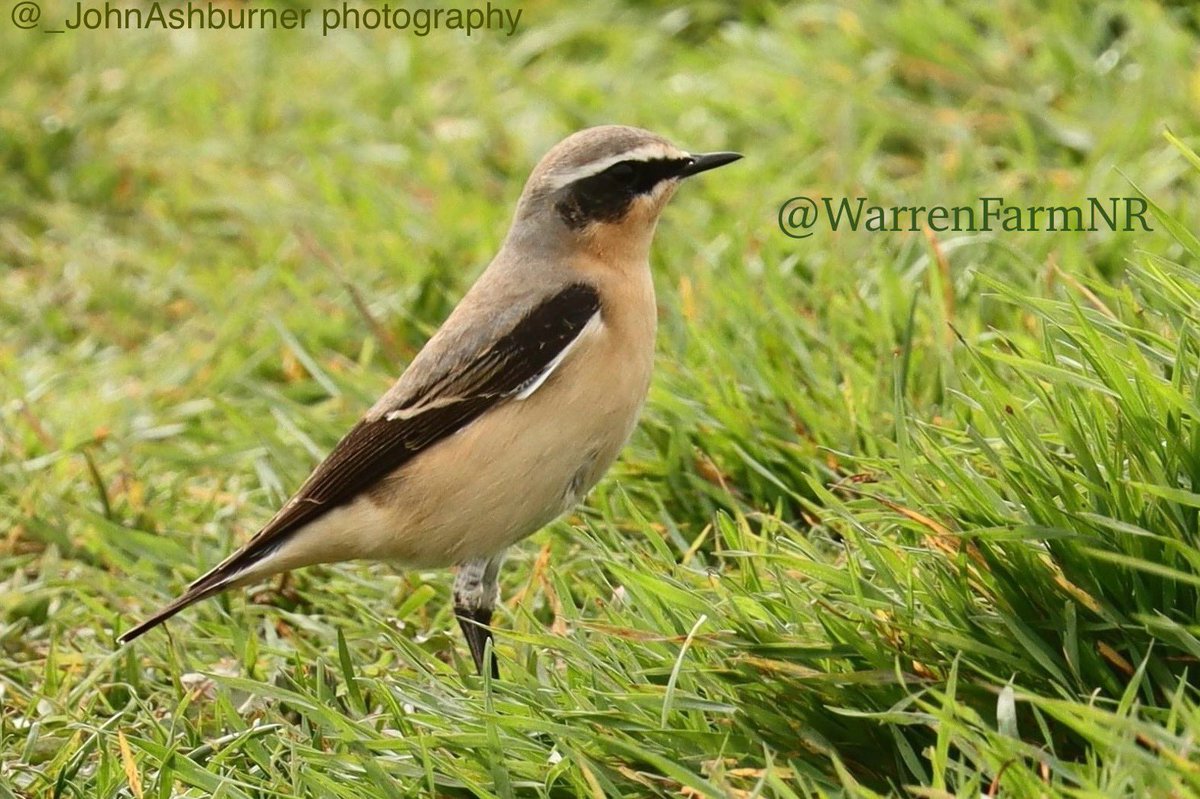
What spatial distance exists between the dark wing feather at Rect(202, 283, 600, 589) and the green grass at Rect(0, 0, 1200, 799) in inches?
15.7

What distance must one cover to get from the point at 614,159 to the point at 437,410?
37.2 inches

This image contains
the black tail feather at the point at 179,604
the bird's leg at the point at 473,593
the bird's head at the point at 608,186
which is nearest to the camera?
the black tail feather at the point at 179,604

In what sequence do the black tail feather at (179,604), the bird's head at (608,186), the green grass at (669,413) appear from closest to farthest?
the green grass at (669,413), the black tail feather at (179,604), the bird's head at (608,186)

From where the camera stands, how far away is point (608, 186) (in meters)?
5.37

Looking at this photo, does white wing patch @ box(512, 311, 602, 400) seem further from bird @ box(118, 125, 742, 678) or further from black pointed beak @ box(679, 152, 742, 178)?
black pointed beak @ box(679, 152, 742, 178)

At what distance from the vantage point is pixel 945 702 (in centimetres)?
355

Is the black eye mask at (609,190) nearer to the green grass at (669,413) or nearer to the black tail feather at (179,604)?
the green grass at (669,413)

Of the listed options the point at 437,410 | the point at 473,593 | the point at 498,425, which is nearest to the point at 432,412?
the point at 437,410

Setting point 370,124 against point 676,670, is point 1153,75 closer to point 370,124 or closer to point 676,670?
point 370,124

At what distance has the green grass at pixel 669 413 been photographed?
12.8ft

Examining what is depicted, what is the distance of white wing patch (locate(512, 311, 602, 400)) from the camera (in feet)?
16.2

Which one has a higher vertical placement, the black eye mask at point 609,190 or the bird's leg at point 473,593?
the black eye mask at point 609,190

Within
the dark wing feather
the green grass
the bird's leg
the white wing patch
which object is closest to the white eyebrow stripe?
the dark wing feather

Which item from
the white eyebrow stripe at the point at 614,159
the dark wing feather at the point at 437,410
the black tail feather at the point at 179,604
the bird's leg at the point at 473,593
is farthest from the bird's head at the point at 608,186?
the black tail feather at the point at 179,604
